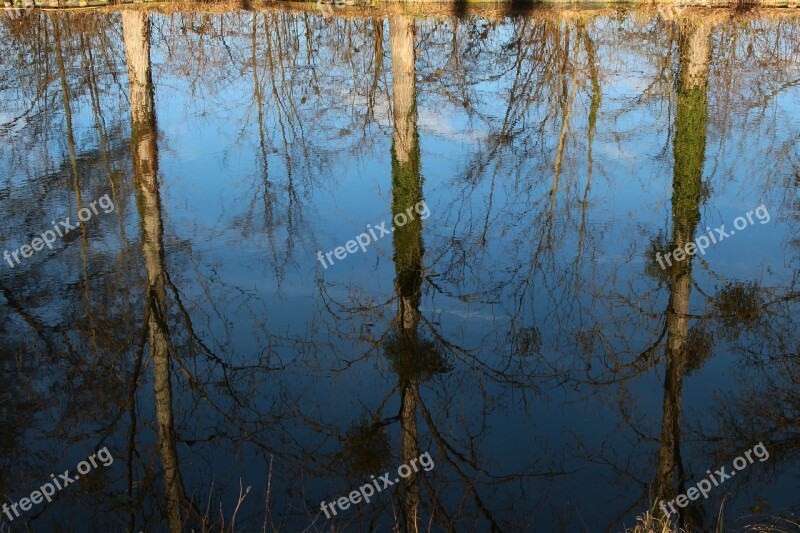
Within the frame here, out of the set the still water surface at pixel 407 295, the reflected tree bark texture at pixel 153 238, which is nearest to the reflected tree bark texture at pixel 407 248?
the still water surface at pixel 407 295

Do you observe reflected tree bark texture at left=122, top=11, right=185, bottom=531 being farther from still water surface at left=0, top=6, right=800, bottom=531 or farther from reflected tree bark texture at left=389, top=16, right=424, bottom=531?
reflected tree bark texture at left=389, top=16, right=424, bottom=531

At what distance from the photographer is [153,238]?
704 cm

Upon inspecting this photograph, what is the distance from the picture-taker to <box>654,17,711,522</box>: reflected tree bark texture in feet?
14.4

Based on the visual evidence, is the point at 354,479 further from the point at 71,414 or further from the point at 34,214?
the point at 34,214

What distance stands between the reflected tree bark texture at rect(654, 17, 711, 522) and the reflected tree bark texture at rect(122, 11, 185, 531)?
8.11 ft

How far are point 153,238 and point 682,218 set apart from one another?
4472 mm

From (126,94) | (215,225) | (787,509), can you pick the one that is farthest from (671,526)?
(126,94)

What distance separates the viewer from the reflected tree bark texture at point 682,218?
14.4 feet

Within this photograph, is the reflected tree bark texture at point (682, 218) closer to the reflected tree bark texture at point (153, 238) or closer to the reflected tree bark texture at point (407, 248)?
the reflected tree bark texture at point (407, 248)

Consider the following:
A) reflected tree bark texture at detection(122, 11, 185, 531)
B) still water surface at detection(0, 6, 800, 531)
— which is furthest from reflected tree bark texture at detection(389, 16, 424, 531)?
reflected tree bark texture at detection(122, 11, 185, 531)

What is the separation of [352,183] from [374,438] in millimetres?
4066

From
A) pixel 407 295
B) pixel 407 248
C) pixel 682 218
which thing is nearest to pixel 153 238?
pixel 407 248

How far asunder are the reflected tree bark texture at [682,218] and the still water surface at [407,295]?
2 centimetres

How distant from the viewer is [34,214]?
7.37m
